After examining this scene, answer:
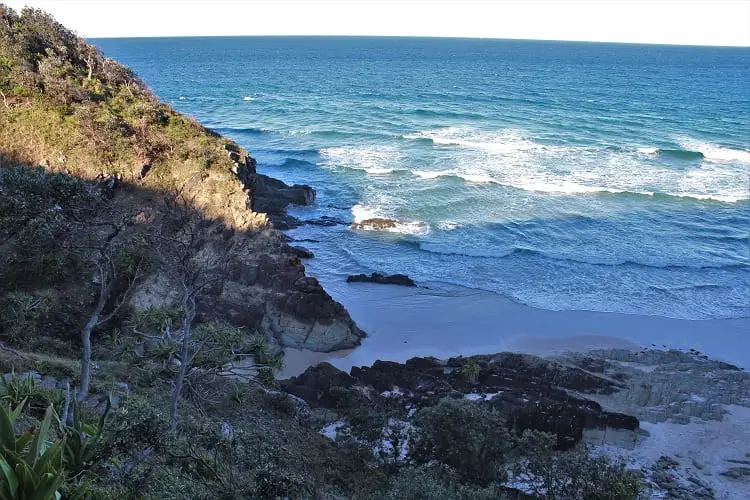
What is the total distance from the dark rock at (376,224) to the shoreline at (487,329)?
288 inches

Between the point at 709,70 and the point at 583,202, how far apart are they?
371 feet

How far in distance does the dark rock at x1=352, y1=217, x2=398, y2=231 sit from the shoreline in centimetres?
731

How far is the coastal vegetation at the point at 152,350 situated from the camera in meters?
7.34

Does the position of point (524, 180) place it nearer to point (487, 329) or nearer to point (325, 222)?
point (325, 222)

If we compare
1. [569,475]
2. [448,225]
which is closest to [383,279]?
[448,225]

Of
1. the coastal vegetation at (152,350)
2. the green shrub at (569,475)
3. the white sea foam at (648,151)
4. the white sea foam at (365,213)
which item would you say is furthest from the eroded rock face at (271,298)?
the white sea foam at (648,151)

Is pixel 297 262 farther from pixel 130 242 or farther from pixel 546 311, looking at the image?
pixel 546 311

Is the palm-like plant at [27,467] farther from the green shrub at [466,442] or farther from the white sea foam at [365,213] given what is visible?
the white sea foam at [365,213]

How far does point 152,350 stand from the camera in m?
12.0

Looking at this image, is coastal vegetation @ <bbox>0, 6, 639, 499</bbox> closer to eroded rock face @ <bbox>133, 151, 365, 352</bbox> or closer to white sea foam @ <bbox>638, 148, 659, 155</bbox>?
eroded rock face @ <bbox>133, 151, 365, 352</bbox>

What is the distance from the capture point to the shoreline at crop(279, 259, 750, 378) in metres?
21.3

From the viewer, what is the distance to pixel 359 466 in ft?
42.4

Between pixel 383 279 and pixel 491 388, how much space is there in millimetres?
9071

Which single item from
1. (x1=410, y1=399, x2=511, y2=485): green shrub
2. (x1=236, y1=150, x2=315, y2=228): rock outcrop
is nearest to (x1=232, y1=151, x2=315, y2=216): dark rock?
(x1=236, y1=150, x2=315, y2=228): rock outcrop
